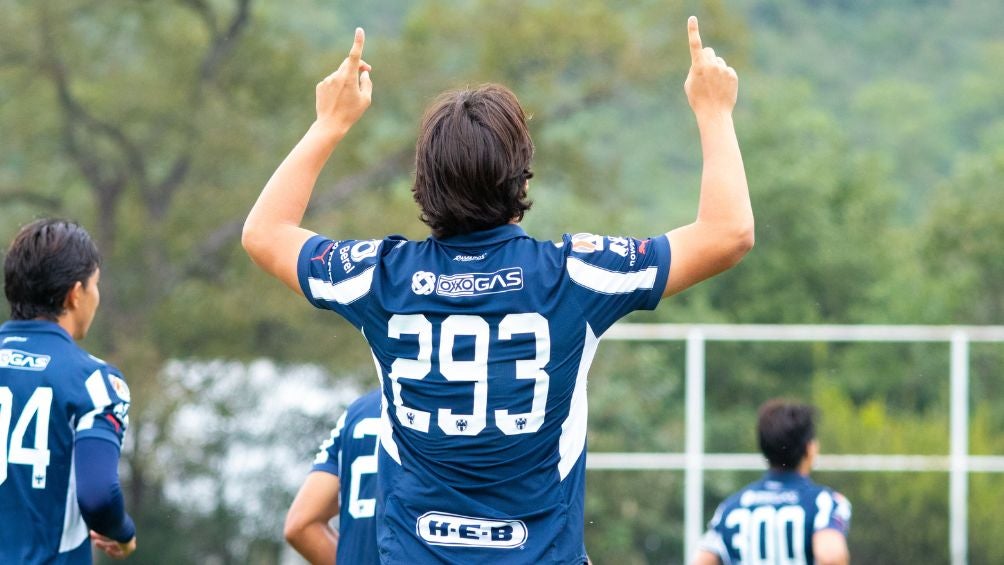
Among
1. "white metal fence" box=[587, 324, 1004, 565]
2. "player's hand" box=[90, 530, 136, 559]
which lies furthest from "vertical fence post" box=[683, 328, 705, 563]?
"player's hand" box=[90, 530, 136, 559]

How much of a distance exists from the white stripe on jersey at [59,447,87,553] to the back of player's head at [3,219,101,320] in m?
0.43

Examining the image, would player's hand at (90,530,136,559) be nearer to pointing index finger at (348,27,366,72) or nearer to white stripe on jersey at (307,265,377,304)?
white stripe on jersey at (307,265,377,304)

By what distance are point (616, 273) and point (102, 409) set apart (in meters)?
1.63

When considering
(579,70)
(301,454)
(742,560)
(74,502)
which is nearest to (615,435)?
(301,454)

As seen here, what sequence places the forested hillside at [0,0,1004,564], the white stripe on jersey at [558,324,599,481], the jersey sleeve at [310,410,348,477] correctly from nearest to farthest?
the white stripe on jersey at [558,324,599,481] < the jersey sleeve at [310,410,348,477] < the forested hillside at [0,0,1004,564]

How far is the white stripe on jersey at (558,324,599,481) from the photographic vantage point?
A: 2664 millimetres

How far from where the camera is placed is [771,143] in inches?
938

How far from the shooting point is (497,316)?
8.61 ft

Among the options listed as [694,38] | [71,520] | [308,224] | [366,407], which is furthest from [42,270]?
[308,224]

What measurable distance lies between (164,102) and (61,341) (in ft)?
41.3

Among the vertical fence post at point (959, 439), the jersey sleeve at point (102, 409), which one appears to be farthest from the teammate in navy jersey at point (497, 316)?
the vertical fence post at point (959, 439)

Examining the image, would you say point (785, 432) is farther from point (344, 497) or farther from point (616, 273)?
point (616, 273)

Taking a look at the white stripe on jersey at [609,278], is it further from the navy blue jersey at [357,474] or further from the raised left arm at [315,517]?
the raised left arm at [315,517]

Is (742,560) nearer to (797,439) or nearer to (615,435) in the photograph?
(797,439)
